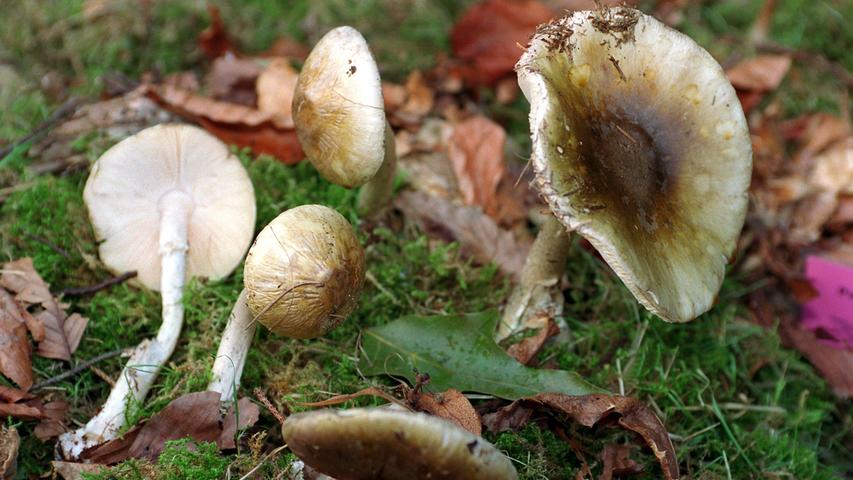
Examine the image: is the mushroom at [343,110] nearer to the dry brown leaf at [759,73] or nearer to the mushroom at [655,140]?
the mushroom at [655,140]

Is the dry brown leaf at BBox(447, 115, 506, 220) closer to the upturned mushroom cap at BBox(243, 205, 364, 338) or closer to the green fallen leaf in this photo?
the green fallen leaf

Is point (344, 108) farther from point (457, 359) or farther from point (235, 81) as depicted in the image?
point (235, 81)

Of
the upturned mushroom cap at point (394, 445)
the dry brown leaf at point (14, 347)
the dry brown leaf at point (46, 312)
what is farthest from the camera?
the dry brown leaf at point (46, 312)

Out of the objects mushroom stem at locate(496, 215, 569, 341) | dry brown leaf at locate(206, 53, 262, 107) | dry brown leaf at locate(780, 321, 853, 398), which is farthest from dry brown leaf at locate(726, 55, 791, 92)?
dry brown leaf at locate(206, 53, 262, 107)

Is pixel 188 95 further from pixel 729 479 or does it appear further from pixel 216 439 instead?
pixel 729 479

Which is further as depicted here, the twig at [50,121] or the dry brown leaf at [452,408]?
the twig at [50,121]

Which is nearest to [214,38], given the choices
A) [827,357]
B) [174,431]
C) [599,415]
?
[174,431]

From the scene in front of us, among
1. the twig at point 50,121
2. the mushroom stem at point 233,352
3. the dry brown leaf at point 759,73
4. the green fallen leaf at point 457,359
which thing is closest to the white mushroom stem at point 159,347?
the mushroom stem at point 233,352

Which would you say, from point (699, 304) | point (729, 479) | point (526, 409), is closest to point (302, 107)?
point (526, 409)
